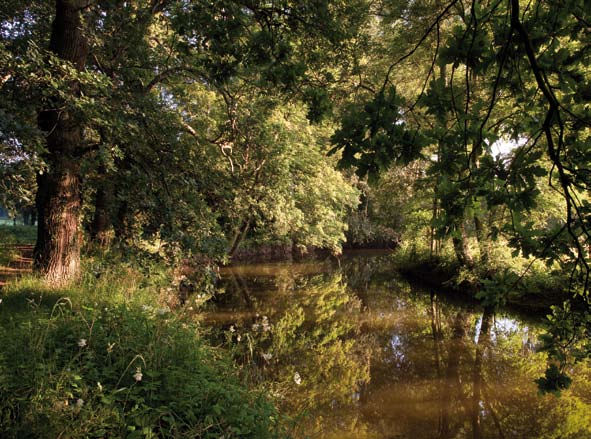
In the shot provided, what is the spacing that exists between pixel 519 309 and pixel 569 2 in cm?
1139

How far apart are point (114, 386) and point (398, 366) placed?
5.92 metres

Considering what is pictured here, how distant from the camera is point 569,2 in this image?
2025mm

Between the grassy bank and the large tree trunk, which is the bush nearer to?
the grassy bank

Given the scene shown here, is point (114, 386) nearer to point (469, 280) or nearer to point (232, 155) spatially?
point (232, 155)

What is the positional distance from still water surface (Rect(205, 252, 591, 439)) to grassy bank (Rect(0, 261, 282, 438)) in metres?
0.53

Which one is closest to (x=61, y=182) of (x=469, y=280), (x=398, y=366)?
(x=398, y=366)

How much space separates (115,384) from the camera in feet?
11.2

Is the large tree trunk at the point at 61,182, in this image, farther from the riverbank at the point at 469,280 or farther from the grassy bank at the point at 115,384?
the riverbank at the point at 469,280

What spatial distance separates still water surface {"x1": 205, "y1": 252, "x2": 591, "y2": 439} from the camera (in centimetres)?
564

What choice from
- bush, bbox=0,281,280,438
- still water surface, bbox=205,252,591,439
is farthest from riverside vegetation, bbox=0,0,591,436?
still water surface, bbox=205,252,591,439

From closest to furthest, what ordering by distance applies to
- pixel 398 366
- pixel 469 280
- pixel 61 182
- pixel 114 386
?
pixel 114 386 < pixel 61 182 < pixel 398 366 < pixel 469 280

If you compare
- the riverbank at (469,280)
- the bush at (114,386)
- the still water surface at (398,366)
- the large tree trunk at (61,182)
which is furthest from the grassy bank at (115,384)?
the riverbank at (469,280)

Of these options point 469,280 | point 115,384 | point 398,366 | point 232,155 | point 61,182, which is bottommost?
point 398,366

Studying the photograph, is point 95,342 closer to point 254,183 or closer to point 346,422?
point 346,422
